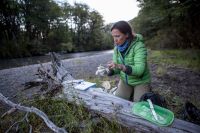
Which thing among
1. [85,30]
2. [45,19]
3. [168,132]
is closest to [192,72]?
[168,132]

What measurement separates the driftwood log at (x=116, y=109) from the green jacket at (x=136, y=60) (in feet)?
1.42

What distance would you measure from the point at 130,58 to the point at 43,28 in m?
38.2

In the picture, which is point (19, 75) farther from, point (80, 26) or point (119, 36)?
point (80, 26)

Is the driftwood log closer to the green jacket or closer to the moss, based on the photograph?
the moss

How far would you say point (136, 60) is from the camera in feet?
9.16

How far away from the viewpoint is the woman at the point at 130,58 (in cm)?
274

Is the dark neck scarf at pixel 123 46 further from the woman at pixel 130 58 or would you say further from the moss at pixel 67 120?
the moss at pixel 67 120

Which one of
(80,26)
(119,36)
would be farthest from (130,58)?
(80,26)

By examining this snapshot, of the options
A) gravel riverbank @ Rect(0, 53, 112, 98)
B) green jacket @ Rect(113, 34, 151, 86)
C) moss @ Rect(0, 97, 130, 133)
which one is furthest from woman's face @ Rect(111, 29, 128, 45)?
gravel riverbank @ Rect(0, 53, 112, 98)

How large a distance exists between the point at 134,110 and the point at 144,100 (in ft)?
0.71

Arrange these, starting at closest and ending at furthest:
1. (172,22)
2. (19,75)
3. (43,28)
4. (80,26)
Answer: (19,75)
(172,22)
(43,28)
(80,26)

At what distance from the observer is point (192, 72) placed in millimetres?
7379

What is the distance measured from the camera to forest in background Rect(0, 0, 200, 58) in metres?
9.12

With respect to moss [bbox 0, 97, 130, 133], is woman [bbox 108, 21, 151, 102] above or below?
above
